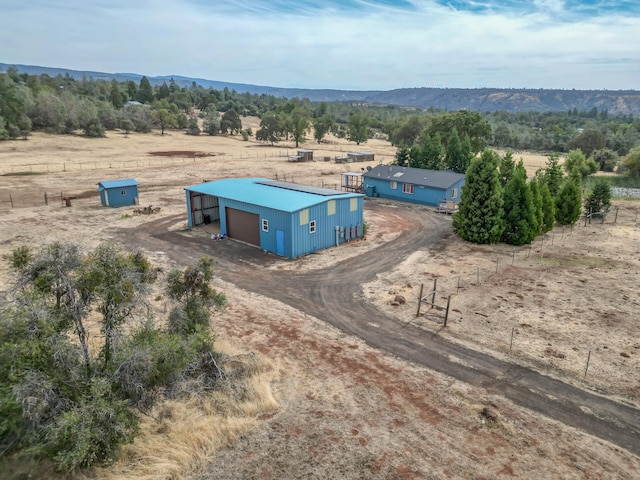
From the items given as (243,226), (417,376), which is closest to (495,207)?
(243,226)

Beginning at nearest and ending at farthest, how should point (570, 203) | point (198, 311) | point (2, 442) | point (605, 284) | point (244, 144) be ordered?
point (2, 442) < point (198, 311) < point (605, 284) < point (570, 203) < point (244, 144)

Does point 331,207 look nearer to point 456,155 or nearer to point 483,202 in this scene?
point 483,202

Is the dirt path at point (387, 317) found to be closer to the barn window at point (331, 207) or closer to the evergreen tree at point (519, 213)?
the barn window at point (331, 207)

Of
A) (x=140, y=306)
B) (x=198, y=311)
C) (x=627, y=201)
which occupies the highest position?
(x=140, y=306)

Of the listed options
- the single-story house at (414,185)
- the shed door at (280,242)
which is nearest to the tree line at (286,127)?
the single-story house at (414,185)

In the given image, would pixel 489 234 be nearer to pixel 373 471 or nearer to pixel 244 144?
pixel 373 471

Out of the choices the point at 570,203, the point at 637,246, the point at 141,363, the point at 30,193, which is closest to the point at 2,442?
the point at 141,363
